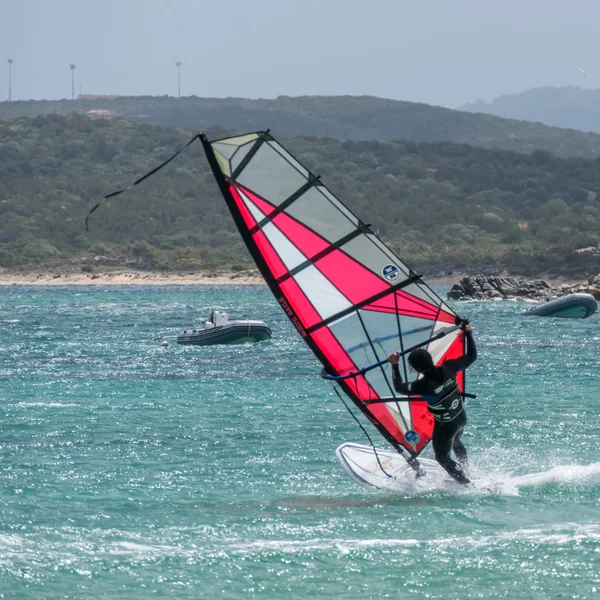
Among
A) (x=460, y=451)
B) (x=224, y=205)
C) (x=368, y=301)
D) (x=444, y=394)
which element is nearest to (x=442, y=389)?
(x=444, y=394)

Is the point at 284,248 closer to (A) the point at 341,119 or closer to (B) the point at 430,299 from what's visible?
(B) the point at 430,299

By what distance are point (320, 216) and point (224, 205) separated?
77515mm

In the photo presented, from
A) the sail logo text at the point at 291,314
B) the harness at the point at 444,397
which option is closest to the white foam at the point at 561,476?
the harness at the point at 444,397

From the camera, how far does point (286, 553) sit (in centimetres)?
722

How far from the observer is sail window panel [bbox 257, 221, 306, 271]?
28.5ft

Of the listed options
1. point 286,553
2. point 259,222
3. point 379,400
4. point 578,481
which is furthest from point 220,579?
point 578,481

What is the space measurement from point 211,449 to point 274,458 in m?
0.85

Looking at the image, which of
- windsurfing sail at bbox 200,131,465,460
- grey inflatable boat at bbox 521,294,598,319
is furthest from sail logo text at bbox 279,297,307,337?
grey inflatable boat at bbox 521,294,598,319

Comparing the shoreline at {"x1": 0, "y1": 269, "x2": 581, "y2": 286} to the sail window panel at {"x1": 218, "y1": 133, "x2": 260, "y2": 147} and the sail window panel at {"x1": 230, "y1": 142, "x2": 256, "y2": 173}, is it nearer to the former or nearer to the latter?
the sail window panel at {"x1": 230, "y1": 142, "x2": 256, "y2": 173}

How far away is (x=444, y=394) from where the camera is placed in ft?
27.1

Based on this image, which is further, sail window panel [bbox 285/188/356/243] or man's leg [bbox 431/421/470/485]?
sail window panel [bbox 285/188/356/243]

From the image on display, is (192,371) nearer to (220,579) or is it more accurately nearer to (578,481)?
(578,481)

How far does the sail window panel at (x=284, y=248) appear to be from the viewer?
8.69 m

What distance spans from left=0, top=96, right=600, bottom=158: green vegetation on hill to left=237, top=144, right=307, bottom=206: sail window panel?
14099 cm
